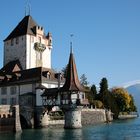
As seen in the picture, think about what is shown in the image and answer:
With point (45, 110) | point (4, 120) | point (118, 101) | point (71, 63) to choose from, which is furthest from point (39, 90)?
point (118, 101)

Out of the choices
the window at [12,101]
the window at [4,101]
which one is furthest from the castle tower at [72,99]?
the window at [4,101]

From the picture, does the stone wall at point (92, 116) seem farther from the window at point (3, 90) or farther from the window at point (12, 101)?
the window at point (3, 90)

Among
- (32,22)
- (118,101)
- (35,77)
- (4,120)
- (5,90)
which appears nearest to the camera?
(4,120)

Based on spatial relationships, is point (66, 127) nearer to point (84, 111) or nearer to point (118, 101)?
point (84, 111)

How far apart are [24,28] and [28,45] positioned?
4212 mm

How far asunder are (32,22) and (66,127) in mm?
33943

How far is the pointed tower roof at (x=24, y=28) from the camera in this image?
3260 inches

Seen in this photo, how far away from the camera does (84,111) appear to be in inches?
2921

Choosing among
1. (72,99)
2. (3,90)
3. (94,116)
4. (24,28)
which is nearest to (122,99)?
(94,116)

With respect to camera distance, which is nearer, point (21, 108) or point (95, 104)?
point (21, 108)

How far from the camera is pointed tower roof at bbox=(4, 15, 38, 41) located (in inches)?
3260

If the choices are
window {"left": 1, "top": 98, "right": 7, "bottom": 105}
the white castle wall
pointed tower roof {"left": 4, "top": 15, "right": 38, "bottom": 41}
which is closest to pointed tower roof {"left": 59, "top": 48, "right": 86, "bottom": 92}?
window {"left": 1, "top": 98, "right": 7, "bottom": 105}

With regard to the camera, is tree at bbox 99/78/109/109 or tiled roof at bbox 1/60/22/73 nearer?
tiled roof at bbox 1/60/22/73

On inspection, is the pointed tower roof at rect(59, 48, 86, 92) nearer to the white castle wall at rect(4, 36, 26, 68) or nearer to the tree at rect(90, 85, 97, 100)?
the white castle wall at rect(4, 36, 26, 68)
